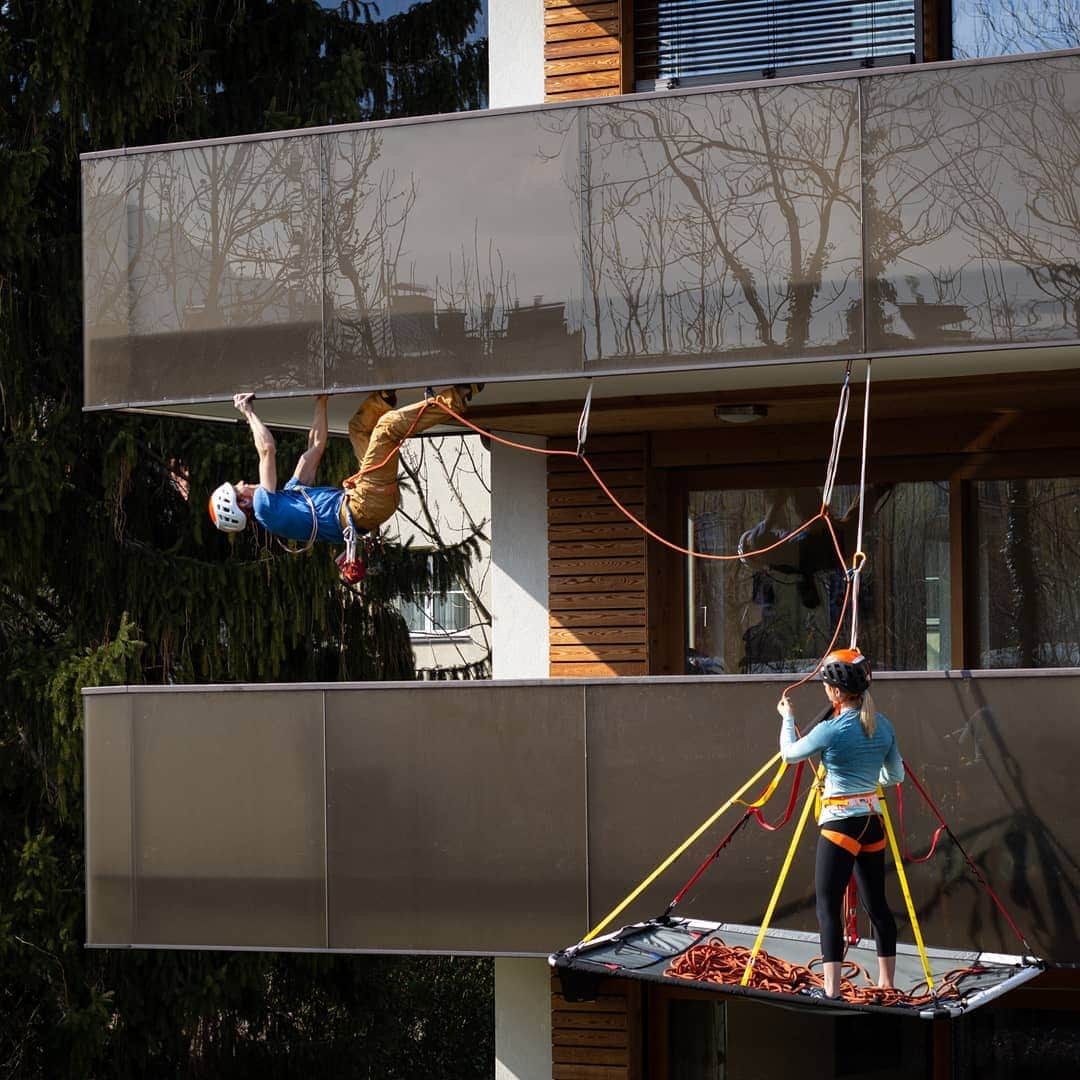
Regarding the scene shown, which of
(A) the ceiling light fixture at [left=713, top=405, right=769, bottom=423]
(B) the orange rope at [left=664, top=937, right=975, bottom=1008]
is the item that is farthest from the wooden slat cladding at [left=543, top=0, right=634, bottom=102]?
(B) the orange rope at [left=664, top=937, right=975, bottom=1008]

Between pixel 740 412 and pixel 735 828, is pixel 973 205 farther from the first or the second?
pixel 735 828

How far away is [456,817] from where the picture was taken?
10023 mm

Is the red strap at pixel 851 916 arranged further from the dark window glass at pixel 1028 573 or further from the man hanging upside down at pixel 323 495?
the man hanging upside down at pixel 323 495

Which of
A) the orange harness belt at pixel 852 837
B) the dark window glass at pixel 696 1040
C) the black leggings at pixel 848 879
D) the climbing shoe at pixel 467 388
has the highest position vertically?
the climbing shoe at pixel 467 388

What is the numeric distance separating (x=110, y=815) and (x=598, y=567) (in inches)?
145

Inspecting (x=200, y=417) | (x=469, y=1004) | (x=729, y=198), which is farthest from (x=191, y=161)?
(x=469, y=1004)

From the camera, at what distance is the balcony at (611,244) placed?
9.16 meters

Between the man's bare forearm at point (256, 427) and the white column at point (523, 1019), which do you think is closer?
the man's bare forearm at point (256, 427)

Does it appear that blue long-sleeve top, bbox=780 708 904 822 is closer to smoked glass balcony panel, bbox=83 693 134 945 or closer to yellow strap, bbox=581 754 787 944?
yellow strap, bbox=581 754 787 944

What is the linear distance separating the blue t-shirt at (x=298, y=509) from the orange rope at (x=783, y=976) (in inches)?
119

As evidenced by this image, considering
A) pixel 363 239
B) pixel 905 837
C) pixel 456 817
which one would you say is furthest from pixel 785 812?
pixel 363 239

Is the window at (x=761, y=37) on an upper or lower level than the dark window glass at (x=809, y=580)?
upper

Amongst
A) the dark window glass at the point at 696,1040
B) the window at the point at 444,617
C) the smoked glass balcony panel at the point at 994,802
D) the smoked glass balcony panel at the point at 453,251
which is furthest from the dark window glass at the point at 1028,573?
the window at the point at 444,617

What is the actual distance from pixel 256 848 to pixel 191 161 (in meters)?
4.07
